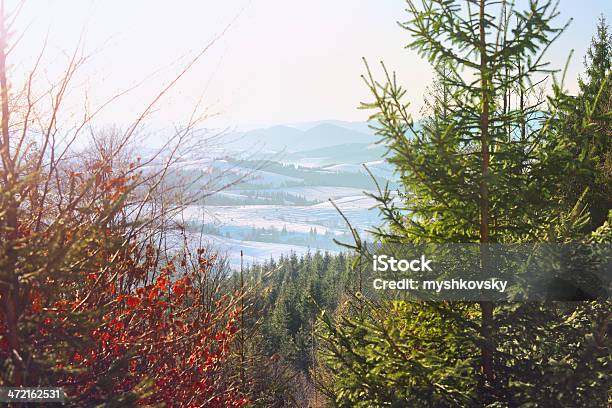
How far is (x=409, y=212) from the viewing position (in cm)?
452

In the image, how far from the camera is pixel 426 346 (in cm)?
461

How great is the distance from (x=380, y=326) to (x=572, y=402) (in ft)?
4.84

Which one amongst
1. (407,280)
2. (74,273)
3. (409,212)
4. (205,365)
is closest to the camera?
(74,273)

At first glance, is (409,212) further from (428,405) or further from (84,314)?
(84,314)

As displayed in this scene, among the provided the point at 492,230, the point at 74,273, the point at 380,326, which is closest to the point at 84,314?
the point at 74,273

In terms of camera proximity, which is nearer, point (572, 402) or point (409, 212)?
point (572, 402)

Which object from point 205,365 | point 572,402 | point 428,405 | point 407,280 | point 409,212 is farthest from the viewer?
point 205,365

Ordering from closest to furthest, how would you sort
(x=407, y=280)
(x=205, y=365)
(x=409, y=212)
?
(x=407, y=280) < (x=409, y=212) < (x=205, y=365)

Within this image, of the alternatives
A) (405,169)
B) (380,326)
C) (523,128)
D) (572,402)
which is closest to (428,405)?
(380,326)

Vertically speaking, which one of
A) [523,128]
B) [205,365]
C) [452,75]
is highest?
[452,75]

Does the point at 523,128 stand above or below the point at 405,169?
above

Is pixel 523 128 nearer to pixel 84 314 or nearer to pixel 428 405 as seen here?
pixel 428 405

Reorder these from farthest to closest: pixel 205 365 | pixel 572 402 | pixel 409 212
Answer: pixel 205 365 → pixel 409 212 → pixel 572 402

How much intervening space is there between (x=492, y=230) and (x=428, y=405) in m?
1.59
